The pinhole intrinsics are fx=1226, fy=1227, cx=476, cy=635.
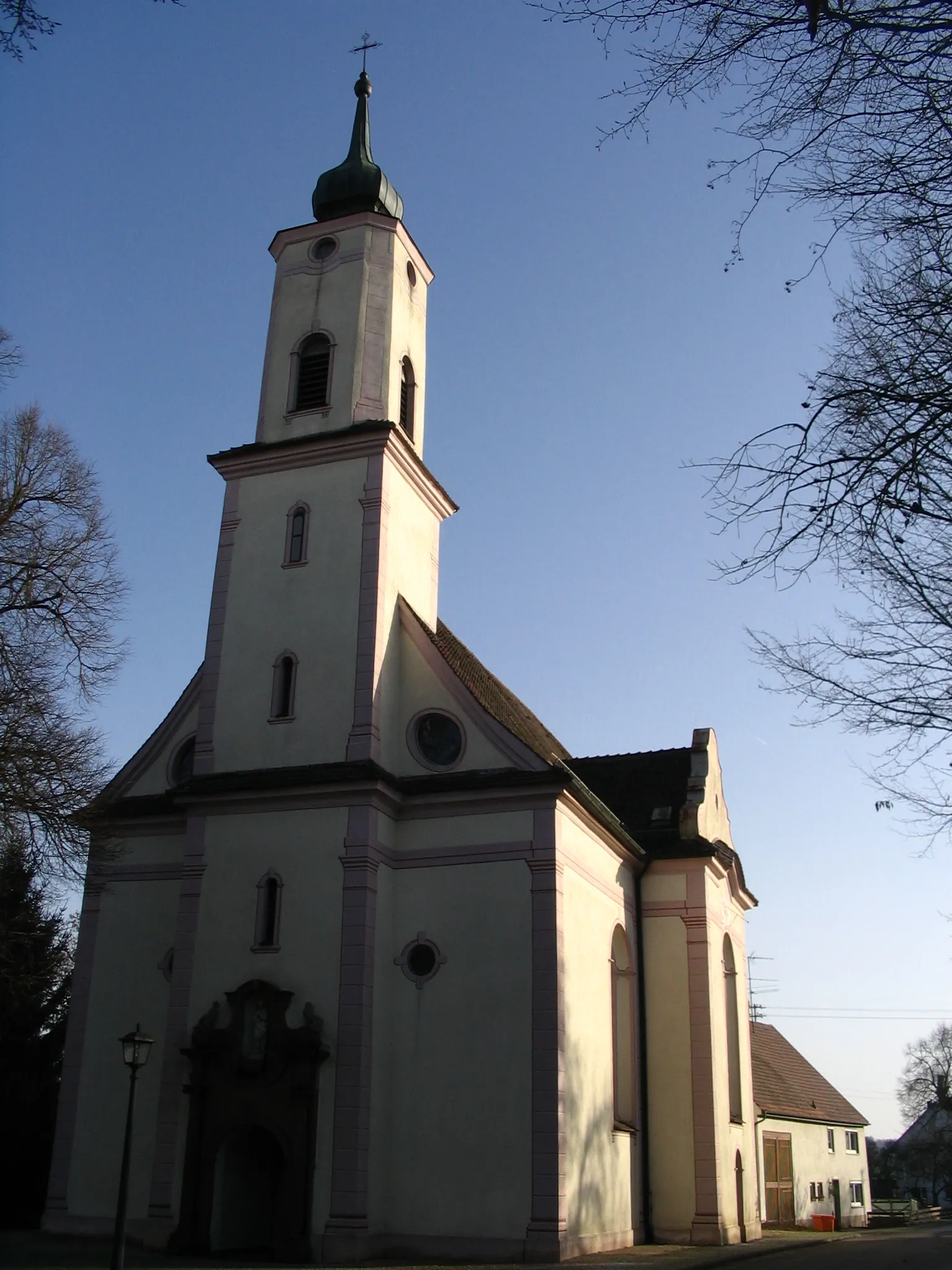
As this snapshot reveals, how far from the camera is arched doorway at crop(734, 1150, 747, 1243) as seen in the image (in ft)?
81.9

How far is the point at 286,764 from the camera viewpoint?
69.0 ft

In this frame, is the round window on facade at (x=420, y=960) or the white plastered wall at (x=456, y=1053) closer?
the white plastered wall at (x=456, y=1053)

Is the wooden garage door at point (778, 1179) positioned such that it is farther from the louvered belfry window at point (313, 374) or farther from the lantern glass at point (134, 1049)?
the louvered belfry window at point (313, 374)

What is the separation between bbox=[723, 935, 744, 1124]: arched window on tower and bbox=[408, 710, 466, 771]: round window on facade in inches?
404

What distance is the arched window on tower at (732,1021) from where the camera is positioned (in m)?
27.5

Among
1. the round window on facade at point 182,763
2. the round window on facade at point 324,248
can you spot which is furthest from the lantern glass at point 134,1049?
the round window on facade at point 324,248

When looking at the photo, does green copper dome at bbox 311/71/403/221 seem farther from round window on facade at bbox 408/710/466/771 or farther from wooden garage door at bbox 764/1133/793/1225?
wooden garage door at bbox 764/1133/793/1225

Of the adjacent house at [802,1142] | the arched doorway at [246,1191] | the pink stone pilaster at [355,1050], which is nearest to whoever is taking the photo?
the pink stone pilaster at [355,1050]

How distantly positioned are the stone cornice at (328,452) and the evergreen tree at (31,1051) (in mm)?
8773

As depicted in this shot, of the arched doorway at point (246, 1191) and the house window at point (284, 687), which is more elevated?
the house window at point (284, 687)

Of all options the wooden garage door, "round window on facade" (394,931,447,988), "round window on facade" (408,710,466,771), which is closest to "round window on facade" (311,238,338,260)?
"round window on facade" (408,710,466,771)

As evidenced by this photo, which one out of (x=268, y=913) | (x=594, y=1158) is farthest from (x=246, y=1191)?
(x=594, y=1158)

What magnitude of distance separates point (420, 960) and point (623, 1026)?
601cm

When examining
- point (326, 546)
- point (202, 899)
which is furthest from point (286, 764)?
point (326, 546)
